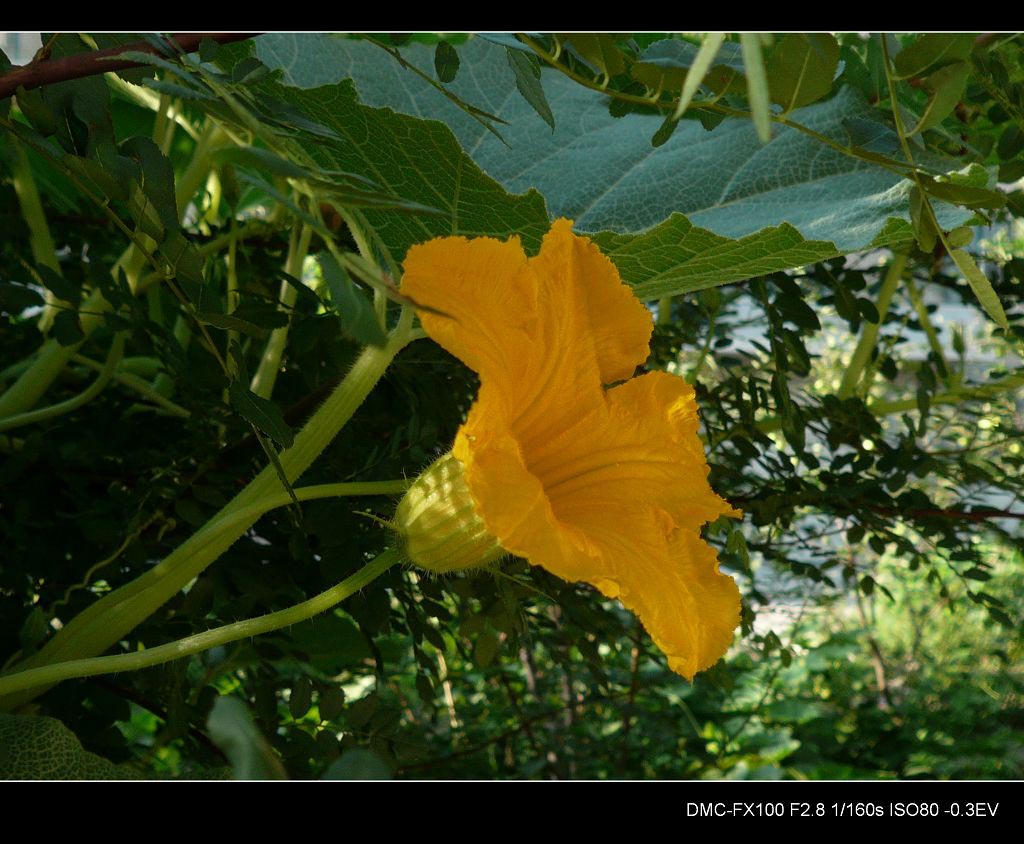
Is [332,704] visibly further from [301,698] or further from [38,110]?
[38,110]

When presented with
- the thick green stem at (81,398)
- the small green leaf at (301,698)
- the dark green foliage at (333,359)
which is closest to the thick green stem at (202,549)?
the dark green foliage at (333,359)

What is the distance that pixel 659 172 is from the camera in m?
0.65

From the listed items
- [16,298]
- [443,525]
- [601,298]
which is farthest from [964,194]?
[16,298]

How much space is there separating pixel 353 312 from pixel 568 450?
6.8 inches

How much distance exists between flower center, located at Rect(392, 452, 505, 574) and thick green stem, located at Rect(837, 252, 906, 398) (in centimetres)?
67

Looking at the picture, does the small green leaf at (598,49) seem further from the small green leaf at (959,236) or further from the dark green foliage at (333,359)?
the small green leaf at (959,236)

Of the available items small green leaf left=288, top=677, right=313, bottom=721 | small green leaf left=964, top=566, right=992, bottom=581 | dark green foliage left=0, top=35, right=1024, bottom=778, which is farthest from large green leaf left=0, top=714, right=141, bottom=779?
small green leaf left=964, top=566, right=992, bottom=581

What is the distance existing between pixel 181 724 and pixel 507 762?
1.01 metres

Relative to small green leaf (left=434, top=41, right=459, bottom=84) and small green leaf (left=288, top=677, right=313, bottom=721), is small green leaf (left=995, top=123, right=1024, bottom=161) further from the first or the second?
small green leaf (left=288, top=677, right=313, bottom=721)

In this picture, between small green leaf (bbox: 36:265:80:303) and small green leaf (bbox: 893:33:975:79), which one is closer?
small green leaf (bbox: 893:33:975:79)

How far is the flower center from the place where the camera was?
42 cm

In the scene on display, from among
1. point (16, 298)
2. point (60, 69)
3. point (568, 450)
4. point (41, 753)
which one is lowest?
point (41, 753)

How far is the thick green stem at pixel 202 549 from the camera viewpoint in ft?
1.62
